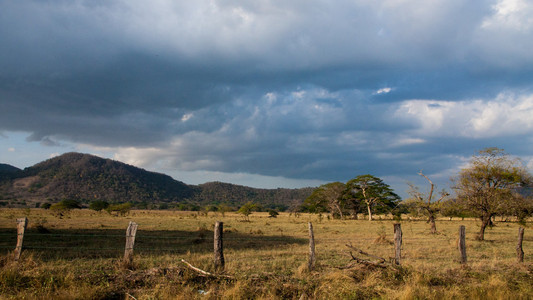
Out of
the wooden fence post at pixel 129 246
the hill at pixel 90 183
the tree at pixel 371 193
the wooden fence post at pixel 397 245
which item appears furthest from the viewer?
the hill at pixel 90 183

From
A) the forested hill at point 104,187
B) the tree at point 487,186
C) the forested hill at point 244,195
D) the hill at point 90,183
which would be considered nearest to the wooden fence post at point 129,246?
the tree at point 487,186

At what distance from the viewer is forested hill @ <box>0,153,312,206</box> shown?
135m

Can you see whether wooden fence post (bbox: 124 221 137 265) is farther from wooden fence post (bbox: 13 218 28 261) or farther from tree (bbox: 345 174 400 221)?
tree (bbox: 345 174 400 221)

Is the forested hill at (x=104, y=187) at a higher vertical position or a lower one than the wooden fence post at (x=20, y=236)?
higher

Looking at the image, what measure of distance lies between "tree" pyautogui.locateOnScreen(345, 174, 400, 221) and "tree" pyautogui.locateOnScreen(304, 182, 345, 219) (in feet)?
8.15

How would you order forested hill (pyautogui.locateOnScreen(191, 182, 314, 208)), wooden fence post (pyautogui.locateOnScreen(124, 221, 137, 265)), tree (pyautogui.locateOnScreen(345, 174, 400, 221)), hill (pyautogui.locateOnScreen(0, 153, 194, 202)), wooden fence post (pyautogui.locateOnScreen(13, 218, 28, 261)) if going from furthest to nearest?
1. forested hill (pyautogui.locateOnScreen(191, 182, 314, 208))
2. hill (pyautogui.locateOnScreen(0, 153, 194, 202))
3. tree (pyautogui.locateOnScreen(345, 174, 400, 221))
4. wooden fence post (pyautogui.locateOnScreen(124, 221, 137, 265))
5. wooden fence post (pyautogui.locateOnScreen(13, 218, 28, 261))

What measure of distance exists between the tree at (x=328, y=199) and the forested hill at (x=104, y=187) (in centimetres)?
8766

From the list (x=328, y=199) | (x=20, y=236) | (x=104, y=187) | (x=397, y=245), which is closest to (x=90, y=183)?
(x=104, y=187)

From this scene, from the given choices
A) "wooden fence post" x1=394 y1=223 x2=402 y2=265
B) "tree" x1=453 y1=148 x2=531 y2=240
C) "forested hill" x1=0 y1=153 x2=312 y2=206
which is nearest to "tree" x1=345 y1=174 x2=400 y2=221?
"tree" x1=453 y1=148 x2=531 y2=240

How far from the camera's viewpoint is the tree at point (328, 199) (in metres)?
64.0

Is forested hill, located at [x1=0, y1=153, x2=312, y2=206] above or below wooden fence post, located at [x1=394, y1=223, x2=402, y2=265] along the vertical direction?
above

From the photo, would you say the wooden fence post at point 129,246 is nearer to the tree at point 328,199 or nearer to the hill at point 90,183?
the tree at point 328,199

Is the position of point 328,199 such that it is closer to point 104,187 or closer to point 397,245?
point 397,245

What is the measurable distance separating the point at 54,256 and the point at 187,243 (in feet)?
24.9
